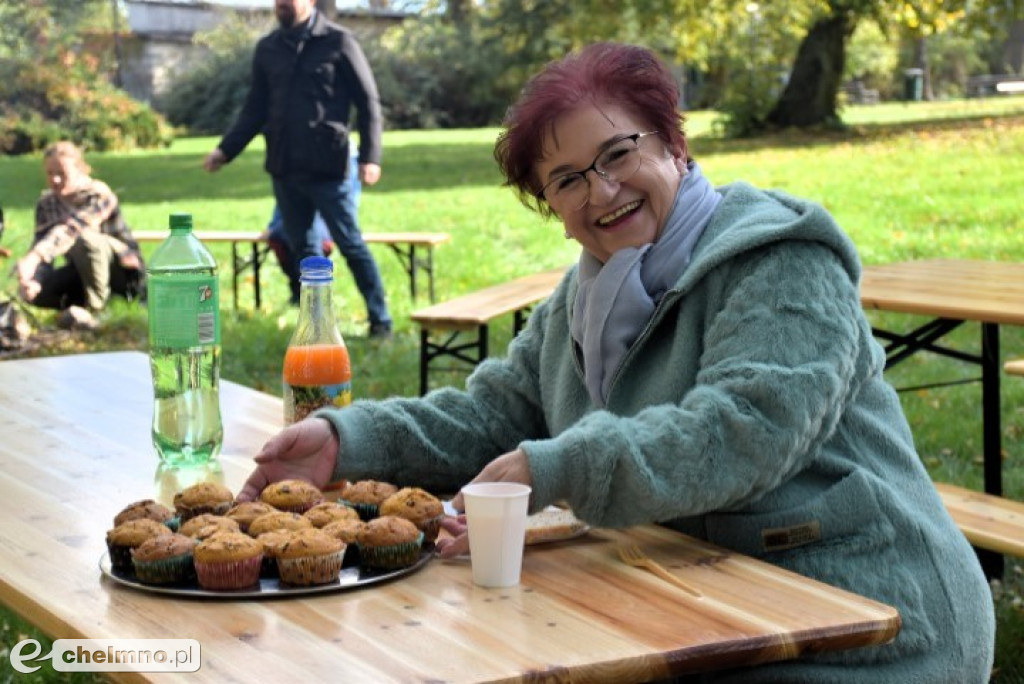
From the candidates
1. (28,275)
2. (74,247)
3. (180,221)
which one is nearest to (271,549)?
(180,221)

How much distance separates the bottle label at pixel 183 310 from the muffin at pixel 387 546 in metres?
0.88

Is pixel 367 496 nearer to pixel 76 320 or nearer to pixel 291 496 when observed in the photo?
pixel 291 496

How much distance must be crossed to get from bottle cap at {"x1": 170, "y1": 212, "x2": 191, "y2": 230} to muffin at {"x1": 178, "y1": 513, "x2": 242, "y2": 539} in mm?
906

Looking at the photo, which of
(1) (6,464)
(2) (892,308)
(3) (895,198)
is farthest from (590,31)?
(1) (6,464)

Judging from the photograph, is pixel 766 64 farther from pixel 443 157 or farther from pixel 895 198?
pixel 895 198

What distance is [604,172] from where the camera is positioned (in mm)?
2354

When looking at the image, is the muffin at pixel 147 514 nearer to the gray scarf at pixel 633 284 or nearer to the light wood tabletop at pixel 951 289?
the gray scarf at pixel 633 284

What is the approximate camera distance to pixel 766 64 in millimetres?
24688

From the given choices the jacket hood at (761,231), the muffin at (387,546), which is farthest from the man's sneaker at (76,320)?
the muffin at (387,546)

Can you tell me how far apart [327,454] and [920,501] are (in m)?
0.95

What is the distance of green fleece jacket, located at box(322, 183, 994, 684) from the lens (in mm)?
2090

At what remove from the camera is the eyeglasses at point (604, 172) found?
2350 millimetres

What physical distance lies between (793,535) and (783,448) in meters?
0.17

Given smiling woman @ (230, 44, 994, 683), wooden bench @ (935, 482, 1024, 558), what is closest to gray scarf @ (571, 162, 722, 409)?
smiling woman @ (230, 44, 994, 683)
